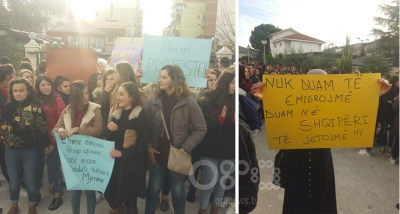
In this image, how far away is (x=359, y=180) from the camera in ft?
6.10

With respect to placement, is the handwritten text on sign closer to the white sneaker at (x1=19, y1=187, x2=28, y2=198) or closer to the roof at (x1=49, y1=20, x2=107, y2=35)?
→ the roof at (x1=49, y1=20, x2=107, y2=35)

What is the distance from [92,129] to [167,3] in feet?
2.57

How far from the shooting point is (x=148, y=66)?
1571mm

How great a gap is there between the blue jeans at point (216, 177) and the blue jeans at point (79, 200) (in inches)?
23.5

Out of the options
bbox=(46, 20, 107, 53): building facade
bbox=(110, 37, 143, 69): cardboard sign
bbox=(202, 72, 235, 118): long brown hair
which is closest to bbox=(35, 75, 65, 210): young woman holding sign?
bbox=(46, 20, 107, 53): building facade

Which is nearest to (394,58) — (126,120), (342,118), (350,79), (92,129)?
(350,79)

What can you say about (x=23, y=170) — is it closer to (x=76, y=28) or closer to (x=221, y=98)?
(x=76, y=28)

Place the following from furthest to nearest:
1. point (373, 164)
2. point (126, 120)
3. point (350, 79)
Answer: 1. point (373, 164)
2. point (350, 79)
3. point (126, 120)

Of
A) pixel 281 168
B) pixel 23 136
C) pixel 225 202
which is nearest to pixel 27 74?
pixel 23 136

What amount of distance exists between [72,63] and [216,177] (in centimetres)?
98

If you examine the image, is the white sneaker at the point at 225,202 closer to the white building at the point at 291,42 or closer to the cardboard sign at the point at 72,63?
the white building at the point at 291,42

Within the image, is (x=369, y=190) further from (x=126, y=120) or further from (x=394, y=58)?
(x=126, y=120)

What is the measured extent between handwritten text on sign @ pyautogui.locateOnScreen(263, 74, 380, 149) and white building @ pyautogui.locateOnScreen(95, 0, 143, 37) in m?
0.76

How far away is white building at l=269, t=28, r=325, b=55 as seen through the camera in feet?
5.45
